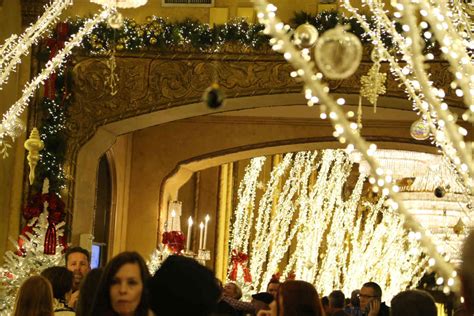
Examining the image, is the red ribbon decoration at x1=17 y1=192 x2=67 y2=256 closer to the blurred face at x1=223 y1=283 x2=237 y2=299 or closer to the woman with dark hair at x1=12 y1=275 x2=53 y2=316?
the blurred face at x1=223 y1=283 x2=237 y2=299

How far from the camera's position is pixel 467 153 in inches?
107

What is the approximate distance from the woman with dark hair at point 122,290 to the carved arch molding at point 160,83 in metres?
9.03

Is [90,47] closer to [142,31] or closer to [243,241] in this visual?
[142,31]

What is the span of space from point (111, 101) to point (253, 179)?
28.0 ft

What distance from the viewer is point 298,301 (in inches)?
169

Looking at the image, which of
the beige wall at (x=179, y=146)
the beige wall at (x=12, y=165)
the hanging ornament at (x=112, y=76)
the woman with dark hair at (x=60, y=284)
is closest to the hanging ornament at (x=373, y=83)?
the hanging ornament at (x=112, y=76)

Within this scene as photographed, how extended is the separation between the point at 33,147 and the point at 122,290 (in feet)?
27.9

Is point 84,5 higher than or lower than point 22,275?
higher

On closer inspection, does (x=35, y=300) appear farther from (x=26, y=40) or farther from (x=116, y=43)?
(x=116, y=43)

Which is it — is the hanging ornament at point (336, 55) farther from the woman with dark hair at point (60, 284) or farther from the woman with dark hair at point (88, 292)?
the woman with dark hair at point (60, 284)

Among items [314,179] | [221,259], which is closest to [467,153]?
[221,259]

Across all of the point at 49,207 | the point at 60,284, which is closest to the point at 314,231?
the point at 49,207

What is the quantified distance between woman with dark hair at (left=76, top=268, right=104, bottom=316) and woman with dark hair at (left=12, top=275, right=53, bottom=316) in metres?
0.65

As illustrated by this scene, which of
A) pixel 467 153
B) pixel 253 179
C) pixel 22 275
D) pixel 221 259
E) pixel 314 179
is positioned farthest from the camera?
pixel 314 179
